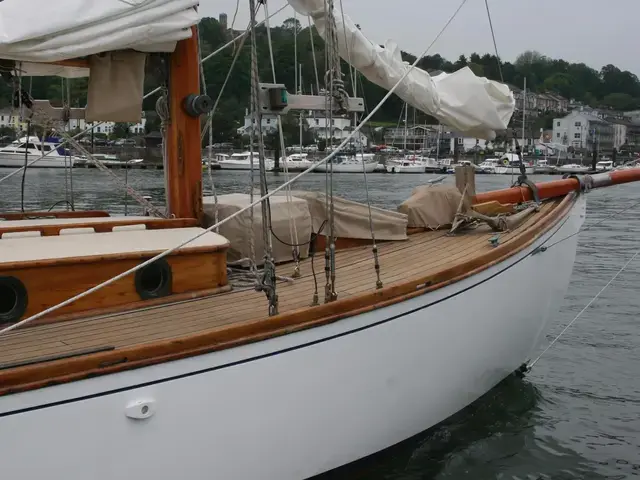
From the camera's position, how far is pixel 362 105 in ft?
15.7

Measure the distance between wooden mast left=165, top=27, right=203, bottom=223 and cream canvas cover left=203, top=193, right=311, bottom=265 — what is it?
207 millimetres

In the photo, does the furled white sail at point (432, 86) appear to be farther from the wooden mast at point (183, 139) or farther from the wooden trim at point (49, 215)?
the wooden trim at point (49, 215)

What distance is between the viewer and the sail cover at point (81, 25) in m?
4.26

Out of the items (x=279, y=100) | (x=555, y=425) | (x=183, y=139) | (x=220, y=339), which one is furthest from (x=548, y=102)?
(x=220, y=339)

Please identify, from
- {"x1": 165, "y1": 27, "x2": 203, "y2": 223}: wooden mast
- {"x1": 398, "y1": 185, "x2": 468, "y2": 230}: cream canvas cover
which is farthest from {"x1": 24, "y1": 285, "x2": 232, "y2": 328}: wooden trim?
{"x1": 398, "y1": 185, "x2": 468, "y2": 230}: cream canvas cover

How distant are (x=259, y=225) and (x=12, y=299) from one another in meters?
1.97

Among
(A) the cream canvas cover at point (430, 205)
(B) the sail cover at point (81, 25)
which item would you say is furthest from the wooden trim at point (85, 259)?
(A) the cream canvas cover at point (430, 205)

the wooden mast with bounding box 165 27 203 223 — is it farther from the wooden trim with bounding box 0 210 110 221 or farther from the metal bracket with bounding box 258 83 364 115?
the metal bracket with bounding box 258 83 364 115

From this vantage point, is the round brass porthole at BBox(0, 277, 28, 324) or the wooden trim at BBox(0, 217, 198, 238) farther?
the wooden trim at BBox(0, 217, 198, 238)

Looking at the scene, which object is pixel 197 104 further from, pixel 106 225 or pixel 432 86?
pixel 432 86

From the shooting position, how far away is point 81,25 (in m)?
4.39

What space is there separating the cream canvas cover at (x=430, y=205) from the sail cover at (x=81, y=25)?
10.4 ft

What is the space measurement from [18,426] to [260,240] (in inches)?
105

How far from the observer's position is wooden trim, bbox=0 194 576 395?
3275mm
